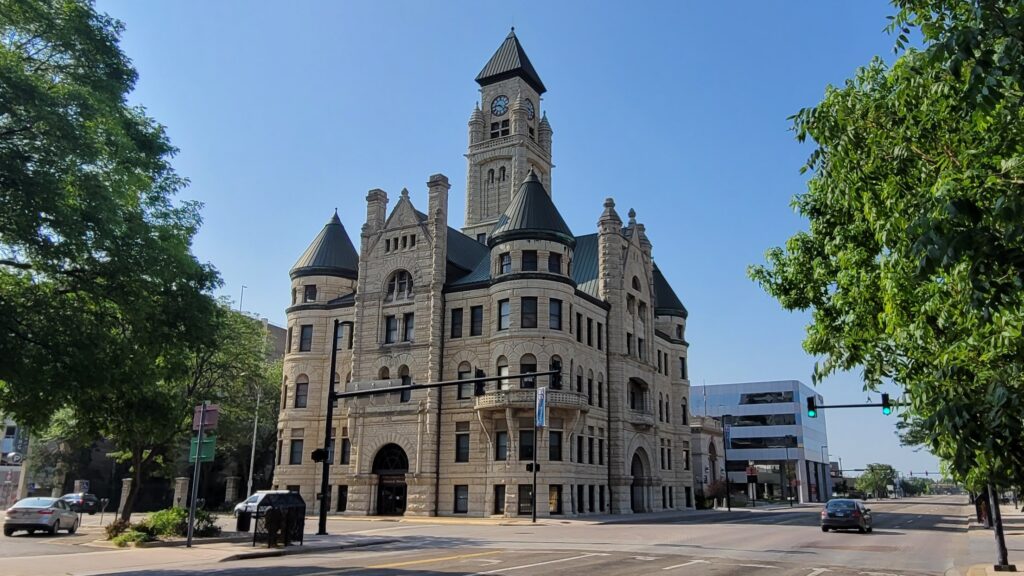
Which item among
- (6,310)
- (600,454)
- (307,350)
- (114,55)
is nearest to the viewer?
(6,310)

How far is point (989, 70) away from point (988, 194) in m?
2.73

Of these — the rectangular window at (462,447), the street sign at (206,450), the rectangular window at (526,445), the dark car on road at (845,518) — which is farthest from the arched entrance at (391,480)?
the street sign at (206,450)

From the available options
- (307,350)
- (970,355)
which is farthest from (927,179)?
(307,350)

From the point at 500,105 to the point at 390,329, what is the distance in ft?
96.5

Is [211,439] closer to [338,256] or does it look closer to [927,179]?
[927,179]

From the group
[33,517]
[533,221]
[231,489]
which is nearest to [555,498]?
[533,221]

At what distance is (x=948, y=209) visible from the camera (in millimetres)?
5879

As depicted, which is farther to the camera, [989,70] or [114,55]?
[114,55]

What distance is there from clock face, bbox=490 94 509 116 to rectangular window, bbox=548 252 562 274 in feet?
89.1

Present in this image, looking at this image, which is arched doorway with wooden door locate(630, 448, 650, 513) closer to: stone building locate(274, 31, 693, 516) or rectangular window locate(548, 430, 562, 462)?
stone building locate(274, 31, 693, 516)

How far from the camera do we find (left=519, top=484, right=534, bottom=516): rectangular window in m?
44.2

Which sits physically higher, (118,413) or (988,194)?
(988,194)

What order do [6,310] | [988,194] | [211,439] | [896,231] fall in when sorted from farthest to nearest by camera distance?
1. [211,439]
2. [6,310]
3. [896,231]
4. [988,194]

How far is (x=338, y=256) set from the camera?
56.9 meters
